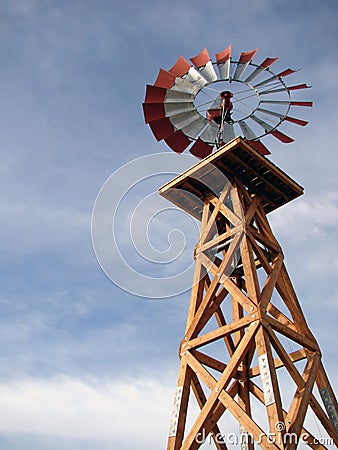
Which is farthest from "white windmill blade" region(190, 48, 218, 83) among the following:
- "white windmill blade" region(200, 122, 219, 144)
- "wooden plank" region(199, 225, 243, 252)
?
"wooden plank" region(199, 225, 243, 252)

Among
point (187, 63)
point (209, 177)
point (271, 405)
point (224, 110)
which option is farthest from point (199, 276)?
point (187, 63)

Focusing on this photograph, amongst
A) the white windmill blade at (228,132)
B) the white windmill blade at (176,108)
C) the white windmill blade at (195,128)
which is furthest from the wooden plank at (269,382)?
the white windmill blade at (176,108)

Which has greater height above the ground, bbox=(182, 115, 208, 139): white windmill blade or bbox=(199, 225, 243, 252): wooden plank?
bbox=(182, 115, 208, 139): white windmill blade

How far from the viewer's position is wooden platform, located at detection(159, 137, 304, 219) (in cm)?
1562

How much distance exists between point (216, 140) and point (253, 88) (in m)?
2.04

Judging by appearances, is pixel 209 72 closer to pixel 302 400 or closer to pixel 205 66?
pixel 205 66

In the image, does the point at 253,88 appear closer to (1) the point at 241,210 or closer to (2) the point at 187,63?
(2) the point at 187,63

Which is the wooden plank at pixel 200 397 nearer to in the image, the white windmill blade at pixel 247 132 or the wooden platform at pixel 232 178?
the wooden platform at pixel 232 178

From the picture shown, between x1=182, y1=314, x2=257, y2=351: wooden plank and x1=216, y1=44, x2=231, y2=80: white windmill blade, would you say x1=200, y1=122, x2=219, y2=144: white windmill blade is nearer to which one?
x1=216, y1=44, x2=231, y2=80: white windmill blade

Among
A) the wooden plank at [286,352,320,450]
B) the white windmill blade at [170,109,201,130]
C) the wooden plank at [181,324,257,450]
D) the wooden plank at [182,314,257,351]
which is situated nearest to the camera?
the wooden plank at [286,352,320,450]

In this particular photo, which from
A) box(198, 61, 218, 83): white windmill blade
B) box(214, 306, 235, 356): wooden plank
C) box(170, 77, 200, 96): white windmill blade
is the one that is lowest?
box(214, 306, 235, 356): wooden plank

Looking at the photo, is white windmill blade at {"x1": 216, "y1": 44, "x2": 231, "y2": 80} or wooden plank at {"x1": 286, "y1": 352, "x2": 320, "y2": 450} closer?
wooden plank at {"x1": 286, "y1": 352, "x2": 320, "y2": 450}

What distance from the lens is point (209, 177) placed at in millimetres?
16328

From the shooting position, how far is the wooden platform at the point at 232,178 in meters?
15.6
